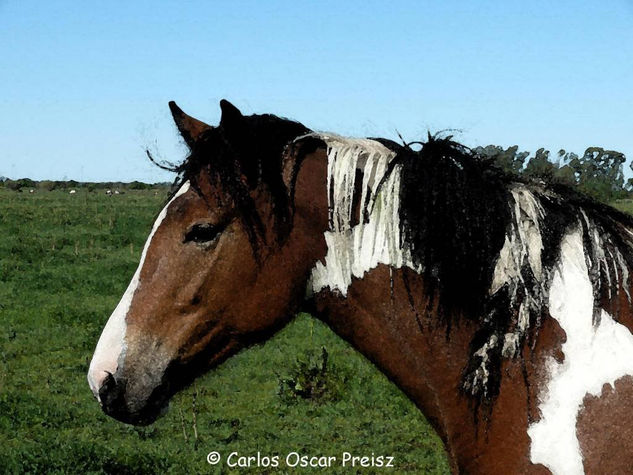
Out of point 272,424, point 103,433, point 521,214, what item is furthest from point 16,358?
point 521,214

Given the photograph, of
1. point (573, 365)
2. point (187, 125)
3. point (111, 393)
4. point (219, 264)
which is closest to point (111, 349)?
point (111, 393)

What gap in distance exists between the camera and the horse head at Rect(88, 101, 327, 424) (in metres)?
2.40

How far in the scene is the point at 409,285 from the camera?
7.62 feet

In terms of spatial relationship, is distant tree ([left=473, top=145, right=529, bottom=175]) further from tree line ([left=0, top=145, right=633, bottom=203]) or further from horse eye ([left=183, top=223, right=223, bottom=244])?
horse eye ([left=183, top=223, right=223, bottom=244])

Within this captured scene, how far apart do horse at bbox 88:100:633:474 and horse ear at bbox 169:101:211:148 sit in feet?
0.04

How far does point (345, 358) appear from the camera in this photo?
30.9 feet

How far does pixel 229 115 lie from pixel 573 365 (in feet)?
4.65

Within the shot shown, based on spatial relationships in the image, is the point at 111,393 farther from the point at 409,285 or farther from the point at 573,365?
the point at 573,365

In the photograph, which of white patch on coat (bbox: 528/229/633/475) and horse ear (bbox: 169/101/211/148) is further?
horse ear (bbox: 169/101/211/148)

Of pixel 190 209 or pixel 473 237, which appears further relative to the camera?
pixel 190 209

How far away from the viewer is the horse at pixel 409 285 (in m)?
2.14

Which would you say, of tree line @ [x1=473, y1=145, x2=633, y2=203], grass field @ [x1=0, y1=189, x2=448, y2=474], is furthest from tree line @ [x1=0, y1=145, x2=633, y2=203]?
grass field @ [x1=0, y1=189, x2=448, y2=474]

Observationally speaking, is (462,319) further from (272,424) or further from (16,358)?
(16,358)

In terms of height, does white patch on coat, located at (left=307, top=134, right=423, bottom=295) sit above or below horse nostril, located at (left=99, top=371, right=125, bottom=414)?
above
